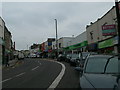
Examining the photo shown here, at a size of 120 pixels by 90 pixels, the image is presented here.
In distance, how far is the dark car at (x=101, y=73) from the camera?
4.06 m

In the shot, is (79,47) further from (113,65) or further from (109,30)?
(113,65)

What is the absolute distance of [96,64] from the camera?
5527 millimetres

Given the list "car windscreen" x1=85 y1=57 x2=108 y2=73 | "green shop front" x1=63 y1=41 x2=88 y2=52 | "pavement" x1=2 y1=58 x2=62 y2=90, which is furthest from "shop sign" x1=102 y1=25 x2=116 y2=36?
"car windscreen" x1=85 y1=57 x2=108 y2=73

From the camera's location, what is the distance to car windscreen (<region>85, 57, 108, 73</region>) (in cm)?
526

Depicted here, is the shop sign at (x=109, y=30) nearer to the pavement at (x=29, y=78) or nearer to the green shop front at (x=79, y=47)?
the pavement at (x=29, y=78)

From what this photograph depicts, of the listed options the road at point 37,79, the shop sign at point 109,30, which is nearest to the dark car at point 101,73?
the road at point 37,79

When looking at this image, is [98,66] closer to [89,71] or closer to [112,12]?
[89,71]

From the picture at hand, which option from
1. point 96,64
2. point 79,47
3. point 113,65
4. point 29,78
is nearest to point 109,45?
point 29,78

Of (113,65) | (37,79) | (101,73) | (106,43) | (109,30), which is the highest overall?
(109,30)

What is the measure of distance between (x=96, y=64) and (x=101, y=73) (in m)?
0.59

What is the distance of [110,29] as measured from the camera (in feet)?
79.8

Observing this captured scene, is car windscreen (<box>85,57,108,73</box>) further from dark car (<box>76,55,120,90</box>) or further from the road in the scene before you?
the road

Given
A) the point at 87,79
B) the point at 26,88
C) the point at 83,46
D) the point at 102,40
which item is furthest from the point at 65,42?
the point at 87,79

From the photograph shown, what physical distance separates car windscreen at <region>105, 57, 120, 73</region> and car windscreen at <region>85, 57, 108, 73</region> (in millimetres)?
143
